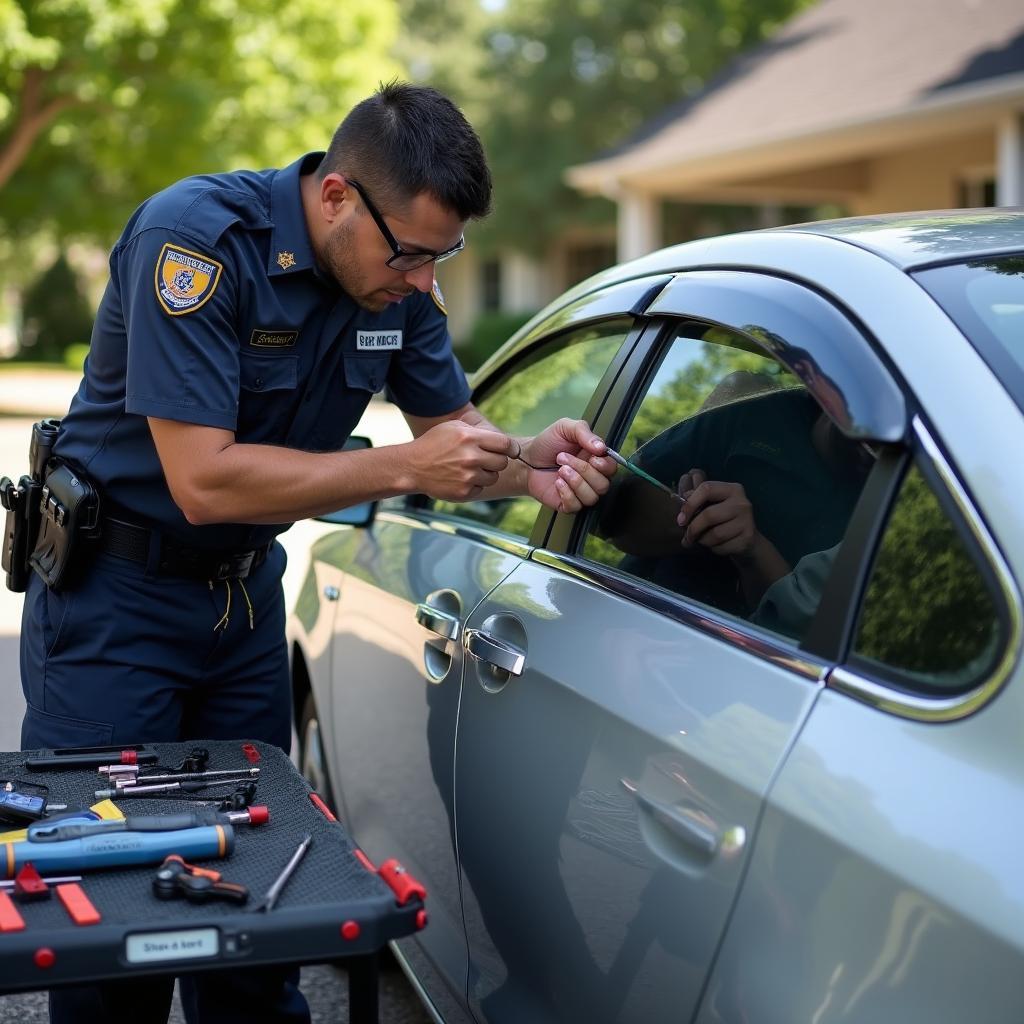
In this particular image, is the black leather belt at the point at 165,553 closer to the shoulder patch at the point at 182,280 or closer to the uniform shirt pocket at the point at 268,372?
the uniform shirt pocket at the point at 268,372

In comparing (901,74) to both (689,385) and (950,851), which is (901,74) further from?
(950,851)

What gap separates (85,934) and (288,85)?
19.8 m

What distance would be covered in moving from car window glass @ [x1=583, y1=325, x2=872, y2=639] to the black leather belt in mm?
742

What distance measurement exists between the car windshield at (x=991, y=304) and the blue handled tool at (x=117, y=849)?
45.1 inches

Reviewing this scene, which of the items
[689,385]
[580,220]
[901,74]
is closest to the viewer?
[689,385]

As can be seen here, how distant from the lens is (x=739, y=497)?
217 cm

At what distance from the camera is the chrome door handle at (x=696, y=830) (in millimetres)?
1655

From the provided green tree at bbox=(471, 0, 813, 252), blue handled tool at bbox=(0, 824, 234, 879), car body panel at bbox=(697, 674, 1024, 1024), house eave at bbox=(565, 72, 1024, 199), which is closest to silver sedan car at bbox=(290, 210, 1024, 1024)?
car body panel at bbox=(697, 674, 1024, 1024)

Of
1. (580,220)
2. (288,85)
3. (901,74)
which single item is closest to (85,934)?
(901,74)

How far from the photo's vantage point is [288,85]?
2002 cm

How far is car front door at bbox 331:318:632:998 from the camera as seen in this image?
2561 mm

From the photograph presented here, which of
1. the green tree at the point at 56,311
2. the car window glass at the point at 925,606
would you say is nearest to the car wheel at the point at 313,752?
the car window glass at the point at 925,606

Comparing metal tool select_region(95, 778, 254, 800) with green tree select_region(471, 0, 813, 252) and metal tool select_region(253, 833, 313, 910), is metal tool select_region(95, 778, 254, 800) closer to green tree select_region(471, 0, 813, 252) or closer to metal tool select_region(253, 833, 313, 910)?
metal tool select_region(253, 833, 313, 910)

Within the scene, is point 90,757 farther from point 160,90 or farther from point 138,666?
point 160,90
